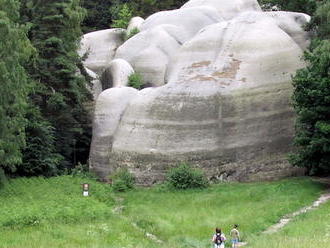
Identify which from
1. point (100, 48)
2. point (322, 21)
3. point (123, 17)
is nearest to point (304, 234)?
point (322, 21)

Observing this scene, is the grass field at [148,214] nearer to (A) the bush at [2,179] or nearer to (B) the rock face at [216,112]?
(A) the bush at [2,179]

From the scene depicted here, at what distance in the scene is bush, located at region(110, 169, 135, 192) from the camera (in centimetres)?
3512

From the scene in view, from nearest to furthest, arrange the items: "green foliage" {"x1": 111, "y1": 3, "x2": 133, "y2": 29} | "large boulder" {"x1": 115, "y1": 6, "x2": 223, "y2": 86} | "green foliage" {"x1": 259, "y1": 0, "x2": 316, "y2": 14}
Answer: "large boulder" {"x1": 115, "y1": 6, "x2": 223, "y2": 86}, "green foliage" {"x1": 259, "y1": 0, "x2": 316, "y2": 14}, "green foliage" {"x1": 111, "y1": 3, "x2": 133, "y2": 29}

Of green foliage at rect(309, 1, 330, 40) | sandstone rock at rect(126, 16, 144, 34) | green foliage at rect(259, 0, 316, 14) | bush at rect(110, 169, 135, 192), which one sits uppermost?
green foliage at rect(309, 1, 330, 40)

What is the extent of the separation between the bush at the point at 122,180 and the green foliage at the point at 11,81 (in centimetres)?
607

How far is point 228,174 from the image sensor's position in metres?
35.5

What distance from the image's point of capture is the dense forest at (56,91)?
30141 millimetres

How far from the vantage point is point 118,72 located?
140 feet

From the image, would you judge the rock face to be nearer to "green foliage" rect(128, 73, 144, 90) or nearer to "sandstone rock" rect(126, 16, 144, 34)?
"green foliage" rect(128, 73, 144, 90)

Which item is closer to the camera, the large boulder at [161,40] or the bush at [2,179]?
the bush at [2,179]

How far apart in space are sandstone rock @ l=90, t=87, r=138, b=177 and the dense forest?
1686mm

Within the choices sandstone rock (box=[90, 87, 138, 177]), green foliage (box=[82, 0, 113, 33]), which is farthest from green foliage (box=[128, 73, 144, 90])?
green foliage (box=[82, 0, 113, 33])

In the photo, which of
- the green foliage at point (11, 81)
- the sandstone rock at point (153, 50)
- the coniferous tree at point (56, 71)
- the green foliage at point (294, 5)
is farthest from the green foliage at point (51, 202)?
the green foliage at point (294, 5)

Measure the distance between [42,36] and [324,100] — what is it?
1811cm
